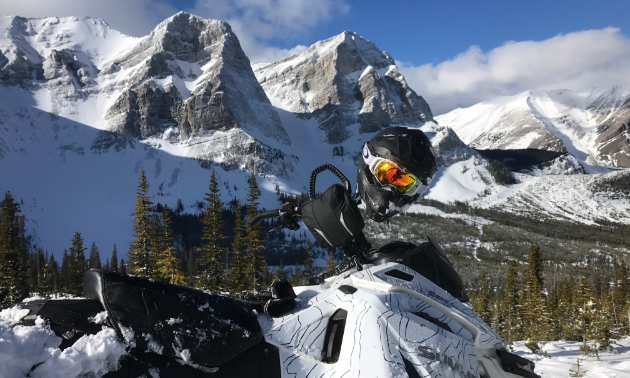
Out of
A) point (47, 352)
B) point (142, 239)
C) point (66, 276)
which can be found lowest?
A: point (66, 276)

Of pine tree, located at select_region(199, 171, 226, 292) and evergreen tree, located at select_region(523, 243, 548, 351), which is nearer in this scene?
pine tree, located at select_region(199, 171, 226, 292)

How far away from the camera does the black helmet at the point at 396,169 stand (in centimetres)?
296

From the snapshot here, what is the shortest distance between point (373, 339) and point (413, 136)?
5.25 feet

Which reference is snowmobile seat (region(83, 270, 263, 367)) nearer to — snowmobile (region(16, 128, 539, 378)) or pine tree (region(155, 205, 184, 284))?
snowmobile (region(16, 128, 539, 378))

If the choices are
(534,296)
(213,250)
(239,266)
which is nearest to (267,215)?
(213,250)

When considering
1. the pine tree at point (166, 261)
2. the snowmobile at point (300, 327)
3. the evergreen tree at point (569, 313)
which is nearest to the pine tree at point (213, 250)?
the pine tree at point (166, 261)

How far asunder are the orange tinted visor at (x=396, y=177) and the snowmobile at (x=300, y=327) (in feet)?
0.09

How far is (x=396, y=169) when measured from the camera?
297cm

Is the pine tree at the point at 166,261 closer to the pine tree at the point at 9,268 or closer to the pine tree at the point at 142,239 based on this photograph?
the pine tree at the point at 142,239

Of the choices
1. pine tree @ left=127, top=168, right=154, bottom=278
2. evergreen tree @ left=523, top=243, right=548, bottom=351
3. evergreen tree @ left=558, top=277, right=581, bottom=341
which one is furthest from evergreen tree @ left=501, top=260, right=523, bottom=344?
pine tree @ left=127, top=168, right=154, bottom=278

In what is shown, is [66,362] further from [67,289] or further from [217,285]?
[67,289]

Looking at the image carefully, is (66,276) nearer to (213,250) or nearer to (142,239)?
(142,239)

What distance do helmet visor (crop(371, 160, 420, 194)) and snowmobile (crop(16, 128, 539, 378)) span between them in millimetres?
28

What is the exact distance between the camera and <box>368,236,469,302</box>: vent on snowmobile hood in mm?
2932
